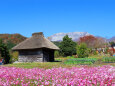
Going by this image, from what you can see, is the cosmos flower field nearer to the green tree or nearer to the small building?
the small building

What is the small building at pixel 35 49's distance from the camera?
25812 millimetres

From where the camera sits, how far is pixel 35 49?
26.5 metres

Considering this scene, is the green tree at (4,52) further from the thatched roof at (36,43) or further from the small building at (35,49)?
the small building at (35,49)

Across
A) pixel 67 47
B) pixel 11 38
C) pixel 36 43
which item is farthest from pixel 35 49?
pixel 11 38

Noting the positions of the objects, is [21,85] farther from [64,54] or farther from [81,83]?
[64,54]

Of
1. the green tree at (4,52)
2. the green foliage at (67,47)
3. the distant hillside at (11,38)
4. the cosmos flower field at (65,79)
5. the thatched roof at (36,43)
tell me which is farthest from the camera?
the green foliage at (67,47)

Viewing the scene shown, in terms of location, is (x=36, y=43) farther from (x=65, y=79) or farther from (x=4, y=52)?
(x=65, y=79)

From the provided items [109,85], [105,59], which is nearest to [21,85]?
[109,85]

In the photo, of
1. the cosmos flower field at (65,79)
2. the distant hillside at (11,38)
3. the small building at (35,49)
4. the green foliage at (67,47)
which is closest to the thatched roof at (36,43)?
the small building at (35,49)

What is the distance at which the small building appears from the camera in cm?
2581

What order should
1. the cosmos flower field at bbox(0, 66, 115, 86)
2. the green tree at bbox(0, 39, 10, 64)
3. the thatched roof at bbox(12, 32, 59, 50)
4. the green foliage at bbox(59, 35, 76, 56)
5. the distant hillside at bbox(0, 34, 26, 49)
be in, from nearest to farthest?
1. the cosmos flower field at bbox(0, 66, 115, 86)
2. the thatched roof at bbox(12, 32, 59, 50)
3. the green tree at bbox(0, 39, 10, 64)
4. the distant hillside at bbox(0, 34, 26, 49)
5. the green foliage at bbox(59, 35, 76, 56)

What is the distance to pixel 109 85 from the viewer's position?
5.18m

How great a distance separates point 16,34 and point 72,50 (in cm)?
1703

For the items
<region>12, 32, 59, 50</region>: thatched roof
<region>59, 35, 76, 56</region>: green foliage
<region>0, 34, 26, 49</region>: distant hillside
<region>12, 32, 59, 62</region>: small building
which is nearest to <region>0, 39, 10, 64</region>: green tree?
<region>12, 32, 59, 50</region>: thatched roof
